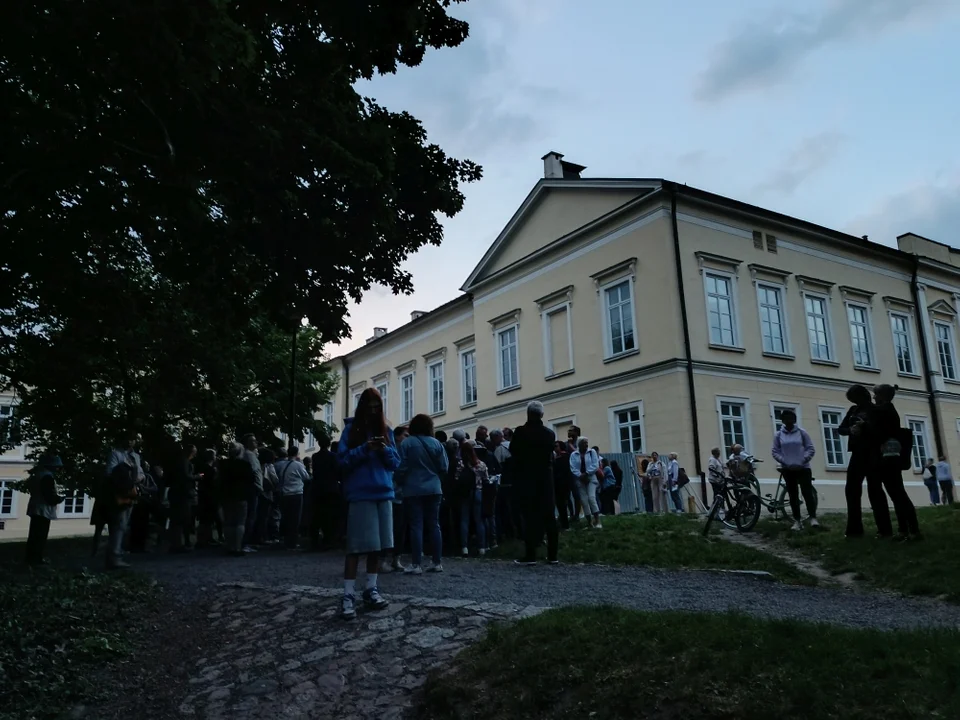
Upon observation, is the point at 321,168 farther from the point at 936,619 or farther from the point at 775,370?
the point at 775,370

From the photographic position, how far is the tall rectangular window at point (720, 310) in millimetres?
26109

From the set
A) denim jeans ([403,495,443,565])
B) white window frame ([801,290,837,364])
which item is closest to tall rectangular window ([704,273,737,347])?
white window frame ([801,290,837,364])

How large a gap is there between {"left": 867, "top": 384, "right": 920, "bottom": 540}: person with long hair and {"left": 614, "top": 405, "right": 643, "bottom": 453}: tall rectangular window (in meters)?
14.7

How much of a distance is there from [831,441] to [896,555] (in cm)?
1853

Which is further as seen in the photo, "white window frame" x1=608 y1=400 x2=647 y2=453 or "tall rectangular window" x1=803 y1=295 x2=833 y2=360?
"tall rectangular window" x1=803 y1=295 x2=833 y2=360

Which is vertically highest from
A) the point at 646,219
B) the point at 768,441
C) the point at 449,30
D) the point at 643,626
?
the point at 646,219

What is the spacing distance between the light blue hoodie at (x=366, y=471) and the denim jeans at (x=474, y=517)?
5077 millimetres

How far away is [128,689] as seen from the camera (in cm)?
711

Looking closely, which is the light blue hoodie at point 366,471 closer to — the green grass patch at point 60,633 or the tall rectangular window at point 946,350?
the green grass patch at point 60,633

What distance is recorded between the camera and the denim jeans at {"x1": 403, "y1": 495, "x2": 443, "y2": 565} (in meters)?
10.1

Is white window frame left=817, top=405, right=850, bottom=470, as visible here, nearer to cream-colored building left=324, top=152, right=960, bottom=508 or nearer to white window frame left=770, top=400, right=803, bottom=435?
cream-colored building left=324, top=152, right=960, bottom=508

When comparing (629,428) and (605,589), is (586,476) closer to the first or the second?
(605,589)

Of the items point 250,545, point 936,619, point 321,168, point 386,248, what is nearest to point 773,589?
point 936,619

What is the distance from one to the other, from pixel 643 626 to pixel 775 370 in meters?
22.7
